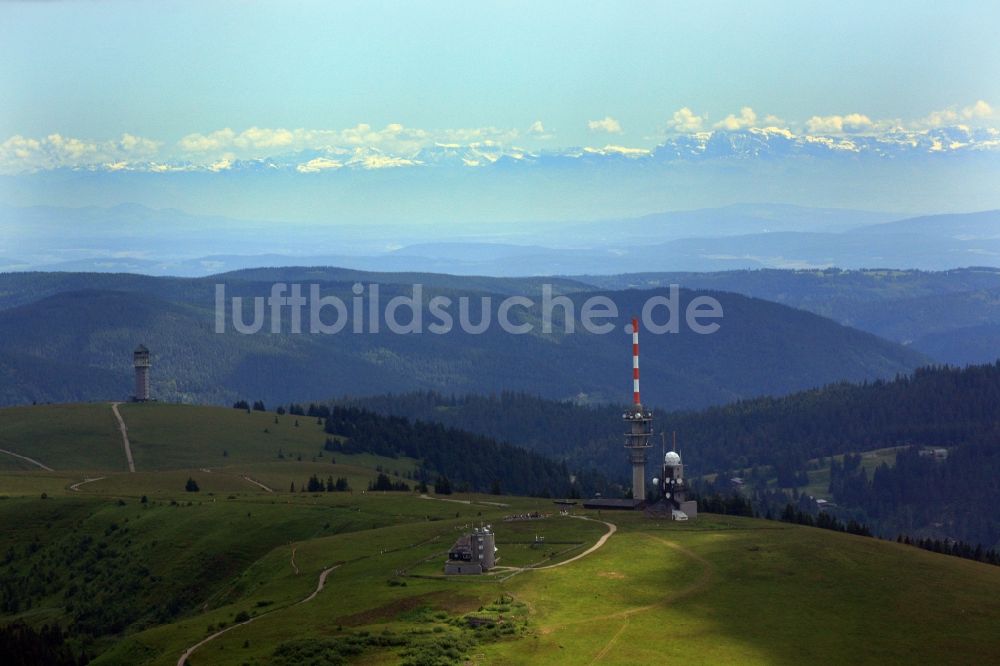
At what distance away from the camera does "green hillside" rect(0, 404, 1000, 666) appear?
117m

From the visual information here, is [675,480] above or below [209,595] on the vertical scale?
above

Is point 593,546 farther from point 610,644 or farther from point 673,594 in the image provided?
A: point 610,644

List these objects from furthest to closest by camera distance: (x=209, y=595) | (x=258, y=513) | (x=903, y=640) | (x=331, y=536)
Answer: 1. (x=258, y=513)
2. (x=331, y=536)
3. (x=209, y=595)
4. (x=903, y=640)

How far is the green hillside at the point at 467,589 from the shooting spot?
117125 millimetres

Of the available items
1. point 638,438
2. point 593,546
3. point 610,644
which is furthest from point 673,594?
point 638,438

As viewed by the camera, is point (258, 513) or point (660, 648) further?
point (258, 513)

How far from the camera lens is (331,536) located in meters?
175

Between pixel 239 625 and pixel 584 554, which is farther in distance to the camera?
pixel 584 554

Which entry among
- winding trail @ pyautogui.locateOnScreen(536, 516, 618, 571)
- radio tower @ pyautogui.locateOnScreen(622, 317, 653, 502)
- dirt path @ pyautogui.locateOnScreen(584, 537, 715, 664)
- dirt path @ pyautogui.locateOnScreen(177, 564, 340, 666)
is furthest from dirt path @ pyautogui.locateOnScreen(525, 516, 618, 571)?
radio tower @ pyautogui.locateOnScreen(622, 317, 653, 502)

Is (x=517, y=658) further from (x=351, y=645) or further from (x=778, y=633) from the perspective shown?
(x=778, y=633)

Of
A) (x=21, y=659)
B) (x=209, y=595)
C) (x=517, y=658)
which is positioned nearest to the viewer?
(x=517, y=658)

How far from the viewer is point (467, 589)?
130875 millimetres

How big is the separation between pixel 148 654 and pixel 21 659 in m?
13.8

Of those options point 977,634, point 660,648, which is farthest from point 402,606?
point 977,634
